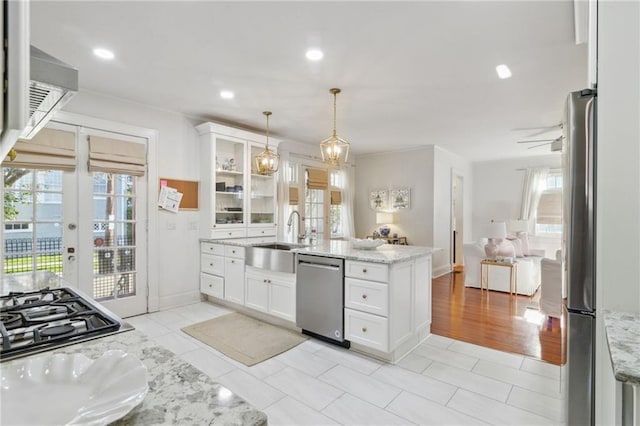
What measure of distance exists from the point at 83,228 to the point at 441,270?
231 inches

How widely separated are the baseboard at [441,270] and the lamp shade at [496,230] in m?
1.33

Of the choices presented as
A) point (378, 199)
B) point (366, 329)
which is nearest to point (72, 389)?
point (366, 329)

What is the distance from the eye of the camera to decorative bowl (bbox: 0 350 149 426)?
0.64 meters

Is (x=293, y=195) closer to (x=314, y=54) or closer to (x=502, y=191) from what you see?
(x=314, y=54)

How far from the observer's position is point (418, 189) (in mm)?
6375

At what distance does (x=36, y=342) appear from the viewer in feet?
3.06

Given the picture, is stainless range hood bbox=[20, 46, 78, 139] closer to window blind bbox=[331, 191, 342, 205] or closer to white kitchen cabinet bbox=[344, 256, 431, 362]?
white kitchen cabinet bbox=[344, 256, 431, 362]

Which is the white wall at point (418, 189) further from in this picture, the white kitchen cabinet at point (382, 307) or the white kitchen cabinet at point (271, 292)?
the white kitchen cabinet at point (271, 292)

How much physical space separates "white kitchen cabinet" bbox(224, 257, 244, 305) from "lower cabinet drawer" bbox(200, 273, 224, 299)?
0.35ft

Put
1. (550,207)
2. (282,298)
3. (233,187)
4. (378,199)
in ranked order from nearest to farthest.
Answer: (282,298), (233,187), (378,199), (550,207)

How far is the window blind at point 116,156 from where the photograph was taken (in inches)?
138

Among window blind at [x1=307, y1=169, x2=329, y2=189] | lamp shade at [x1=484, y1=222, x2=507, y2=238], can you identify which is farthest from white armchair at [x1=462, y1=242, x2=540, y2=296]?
window blind at [x1=307, y1=169, x2=329, y2=189]

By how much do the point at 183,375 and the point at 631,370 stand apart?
953 millimetres

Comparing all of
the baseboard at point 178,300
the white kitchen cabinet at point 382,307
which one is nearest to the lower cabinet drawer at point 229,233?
the baseboard at point 178,300
